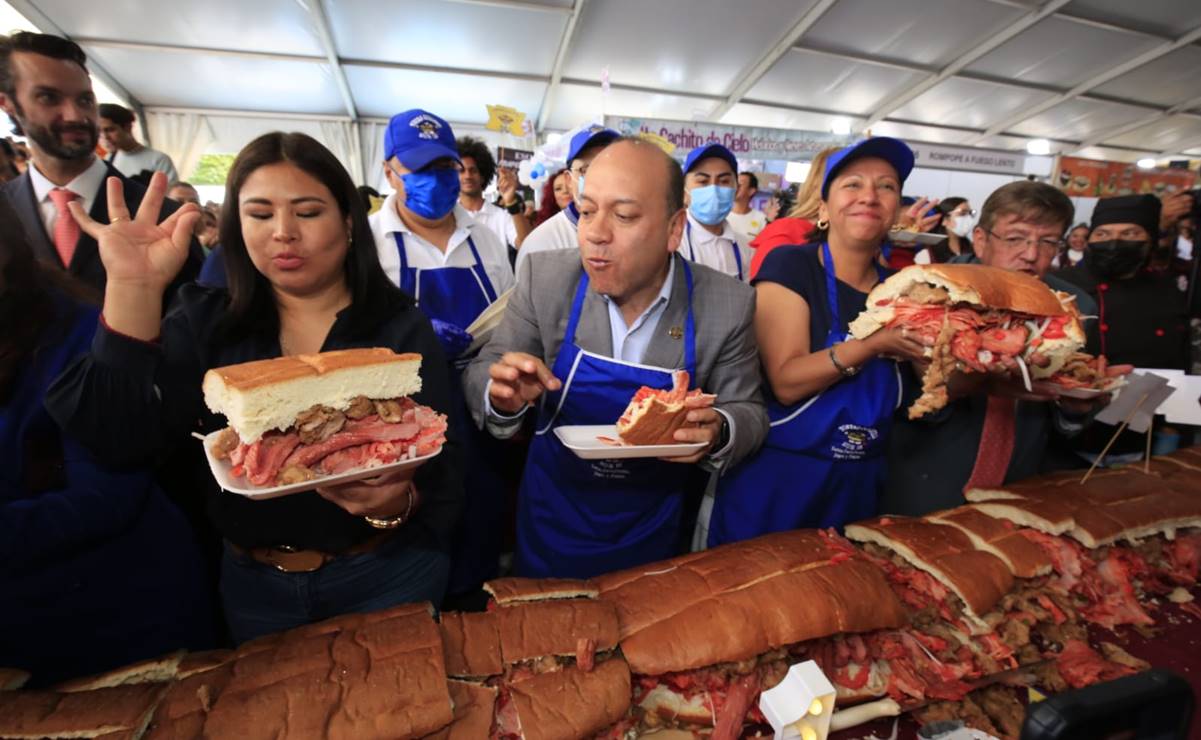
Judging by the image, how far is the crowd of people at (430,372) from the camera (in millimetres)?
1584

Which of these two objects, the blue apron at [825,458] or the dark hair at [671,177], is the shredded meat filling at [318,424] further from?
the blue apron at [825,458]

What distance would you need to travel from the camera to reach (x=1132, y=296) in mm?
4164

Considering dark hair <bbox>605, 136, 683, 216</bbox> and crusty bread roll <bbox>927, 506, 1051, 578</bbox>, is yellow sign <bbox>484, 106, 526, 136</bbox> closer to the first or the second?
dark hair <bbox>605, 136, 683, 216</bbox>

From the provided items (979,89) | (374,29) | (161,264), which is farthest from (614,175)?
(979,89)

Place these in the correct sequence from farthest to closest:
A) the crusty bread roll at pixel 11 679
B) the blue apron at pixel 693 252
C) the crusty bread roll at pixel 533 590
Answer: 1. the blue apron at pixel 693 252
2. the crusty bread roll at pixel 533 590
3. the crusty bread roll at pixel 11 679

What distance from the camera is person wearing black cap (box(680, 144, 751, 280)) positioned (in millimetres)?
4605

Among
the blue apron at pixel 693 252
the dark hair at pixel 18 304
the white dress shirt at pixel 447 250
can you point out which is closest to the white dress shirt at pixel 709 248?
the blue apron at pixel 693 252

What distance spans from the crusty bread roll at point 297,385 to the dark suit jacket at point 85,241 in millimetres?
1354

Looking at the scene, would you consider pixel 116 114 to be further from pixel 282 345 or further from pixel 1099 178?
pixel 1099 178

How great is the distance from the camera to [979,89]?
48.0ft

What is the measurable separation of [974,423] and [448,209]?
346 cm

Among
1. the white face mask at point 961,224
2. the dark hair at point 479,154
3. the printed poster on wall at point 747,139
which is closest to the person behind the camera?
the dark hair at point 479,154

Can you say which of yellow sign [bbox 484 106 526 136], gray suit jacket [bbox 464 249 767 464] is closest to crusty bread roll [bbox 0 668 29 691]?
gray suit jacket [bbox 464 249 767 464]

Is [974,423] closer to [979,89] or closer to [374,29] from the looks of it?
[374,29]
